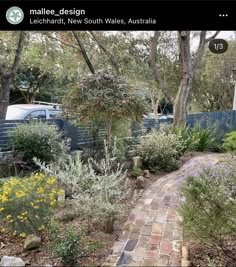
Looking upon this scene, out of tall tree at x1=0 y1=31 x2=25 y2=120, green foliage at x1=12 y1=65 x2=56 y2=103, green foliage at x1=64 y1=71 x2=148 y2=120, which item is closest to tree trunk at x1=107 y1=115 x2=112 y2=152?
green foliage at x1=64 y1=71 x2=148 y2=120

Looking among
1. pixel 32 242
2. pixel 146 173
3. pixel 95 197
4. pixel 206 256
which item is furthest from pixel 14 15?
pixel 146 173

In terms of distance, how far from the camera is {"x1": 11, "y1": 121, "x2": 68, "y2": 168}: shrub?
512cm

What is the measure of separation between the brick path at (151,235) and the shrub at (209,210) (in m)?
0.37

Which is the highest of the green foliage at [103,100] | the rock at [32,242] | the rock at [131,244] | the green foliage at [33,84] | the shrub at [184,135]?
the green foliage at [33,84]

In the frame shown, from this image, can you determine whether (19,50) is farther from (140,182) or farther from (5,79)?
(140,182)

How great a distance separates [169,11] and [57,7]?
2.57 ft

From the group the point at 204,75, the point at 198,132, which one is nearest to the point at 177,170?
the point at 198,132

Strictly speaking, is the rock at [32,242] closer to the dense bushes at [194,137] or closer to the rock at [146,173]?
the rock at [146,173]

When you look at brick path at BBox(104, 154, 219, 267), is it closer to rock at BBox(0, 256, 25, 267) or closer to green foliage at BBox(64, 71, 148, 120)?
rock at BBox(0, 256, 25, 267)

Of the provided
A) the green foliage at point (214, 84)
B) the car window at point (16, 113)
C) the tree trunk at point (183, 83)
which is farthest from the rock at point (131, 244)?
the green foliage at point (214, 84)

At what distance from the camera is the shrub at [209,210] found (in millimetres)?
2439

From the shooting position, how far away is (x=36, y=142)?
5.12m

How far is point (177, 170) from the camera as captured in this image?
575 centimetres

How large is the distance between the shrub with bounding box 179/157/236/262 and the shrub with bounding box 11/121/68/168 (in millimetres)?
3036
